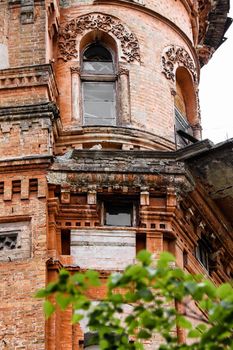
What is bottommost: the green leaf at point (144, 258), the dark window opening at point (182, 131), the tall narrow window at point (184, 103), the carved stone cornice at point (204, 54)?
the green leaf at point (144, 258)

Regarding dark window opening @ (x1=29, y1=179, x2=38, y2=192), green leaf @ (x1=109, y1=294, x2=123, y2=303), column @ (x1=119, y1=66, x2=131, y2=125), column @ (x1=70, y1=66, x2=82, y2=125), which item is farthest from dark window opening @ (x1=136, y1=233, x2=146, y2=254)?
green leaf @ (x1=109, y1=294, x2=123, y2=303)

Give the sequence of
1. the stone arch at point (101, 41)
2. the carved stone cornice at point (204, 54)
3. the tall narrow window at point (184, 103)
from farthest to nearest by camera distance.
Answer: the carved stone cornice at point (204, 54) < the tall narrow window at point (184, 103) < the stone arch at point (101, 41)

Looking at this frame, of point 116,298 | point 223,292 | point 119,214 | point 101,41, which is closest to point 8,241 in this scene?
point 119,214

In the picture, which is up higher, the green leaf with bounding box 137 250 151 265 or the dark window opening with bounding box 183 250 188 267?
the dark window opening with bounding box 183 250 188 267

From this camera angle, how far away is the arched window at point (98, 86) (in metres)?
19.8

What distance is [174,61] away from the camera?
2133 centimetres

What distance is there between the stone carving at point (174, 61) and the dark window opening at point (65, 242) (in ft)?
16.8

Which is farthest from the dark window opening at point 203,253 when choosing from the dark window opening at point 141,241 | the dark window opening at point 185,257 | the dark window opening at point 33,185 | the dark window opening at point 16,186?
the dark window opening at point 16,186

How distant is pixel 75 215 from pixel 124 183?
1.00 meters

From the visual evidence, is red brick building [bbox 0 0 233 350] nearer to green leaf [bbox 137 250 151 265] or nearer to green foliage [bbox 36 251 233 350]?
green foliage [bbox 36 251 233 350]

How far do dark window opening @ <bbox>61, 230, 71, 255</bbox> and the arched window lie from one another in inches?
125

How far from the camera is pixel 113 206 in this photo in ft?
57.7

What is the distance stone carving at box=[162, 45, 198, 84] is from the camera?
2095 centimetres

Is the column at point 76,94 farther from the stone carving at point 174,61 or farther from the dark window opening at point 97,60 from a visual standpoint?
the stone carving at point 174,61
